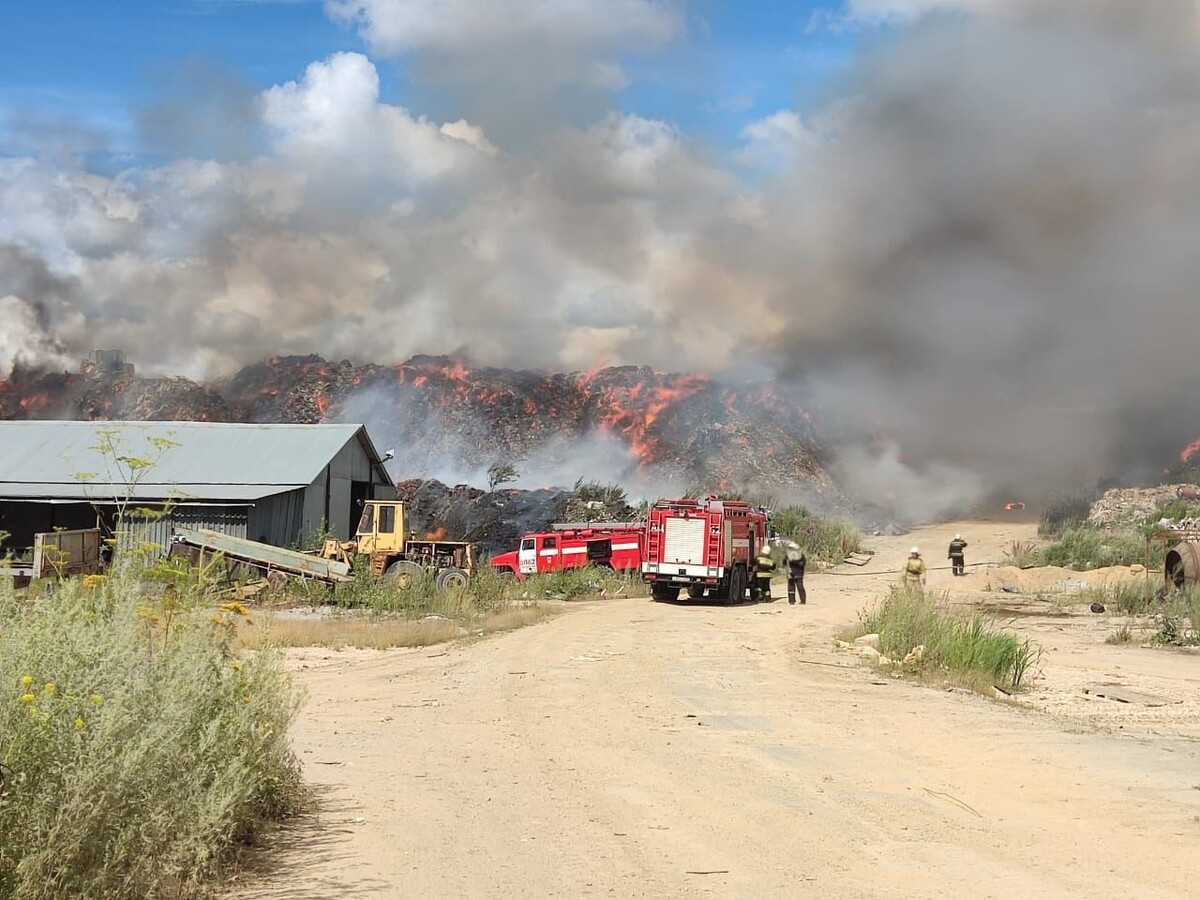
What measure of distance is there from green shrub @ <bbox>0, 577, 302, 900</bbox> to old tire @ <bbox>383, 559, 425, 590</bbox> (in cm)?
1973

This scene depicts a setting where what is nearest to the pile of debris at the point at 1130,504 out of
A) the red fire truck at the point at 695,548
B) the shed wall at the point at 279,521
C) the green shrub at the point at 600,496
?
the green shrub at the point at 600,496

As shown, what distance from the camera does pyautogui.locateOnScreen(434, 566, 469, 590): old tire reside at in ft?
90.2

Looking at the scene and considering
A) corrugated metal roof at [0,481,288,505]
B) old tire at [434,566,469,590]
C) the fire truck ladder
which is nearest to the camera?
old tire at [434,566,469,590]

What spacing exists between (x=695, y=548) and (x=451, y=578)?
262 inches

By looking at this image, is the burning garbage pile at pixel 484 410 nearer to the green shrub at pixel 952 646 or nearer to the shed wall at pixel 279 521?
the shed wall at pixel 279 521

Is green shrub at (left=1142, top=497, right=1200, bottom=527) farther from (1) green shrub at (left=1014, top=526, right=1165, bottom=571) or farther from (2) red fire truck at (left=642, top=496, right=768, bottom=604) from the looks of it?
(2) red fire truck at (left=642, top=496, right=768, bottom=604)

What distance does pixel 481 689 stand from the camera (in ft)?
47.3

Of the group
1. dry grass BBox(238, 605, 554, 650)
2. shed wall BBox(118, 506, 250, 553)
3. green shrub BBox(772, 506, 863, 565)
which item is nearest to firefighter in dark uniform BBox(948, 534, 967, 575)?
green shrub BBox(772, 506, 863, 565)

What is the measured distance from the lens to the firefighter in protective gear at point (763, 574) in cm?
3231

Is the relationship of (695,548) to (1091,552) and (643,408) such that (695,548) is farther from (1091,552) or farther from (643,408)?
(643,408)

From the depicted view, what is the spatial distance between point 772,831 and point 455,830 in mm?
2117

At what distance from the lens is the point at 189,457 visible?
121ft

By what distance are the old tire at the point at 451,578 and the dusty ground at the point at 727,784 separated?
1002 cm

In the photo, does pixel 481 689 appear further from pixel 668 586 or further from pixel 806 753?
pixel 668 586
